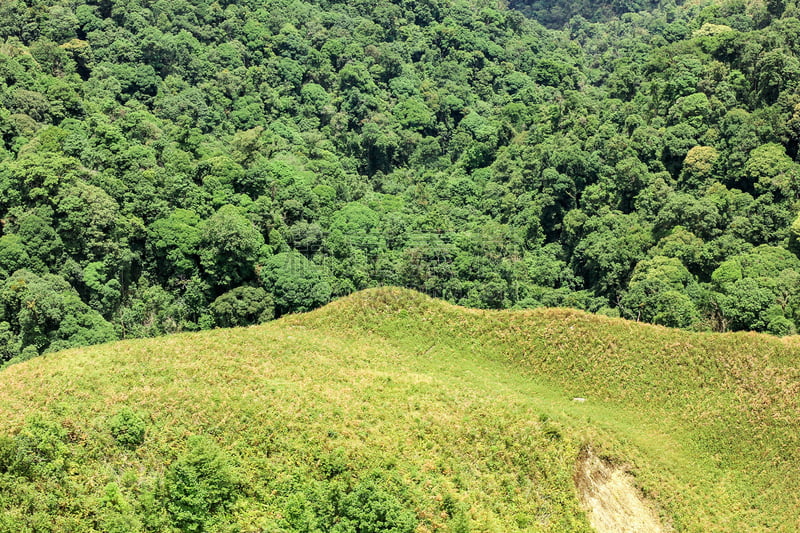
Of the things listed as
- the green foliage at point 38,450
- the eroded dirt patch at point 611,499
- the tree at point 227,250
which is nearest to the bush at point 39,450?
the green foliage at point 38,450

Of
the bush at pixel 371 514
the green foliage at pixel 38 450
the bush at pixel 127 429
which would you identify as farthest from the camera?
the bush at pixel 127 429

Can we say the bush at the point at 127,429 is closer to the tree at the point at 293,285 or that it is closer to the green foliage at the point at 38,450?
the green foliage at the point at 38,450

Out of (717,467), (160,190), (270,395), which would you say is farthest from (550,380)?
(160,190)

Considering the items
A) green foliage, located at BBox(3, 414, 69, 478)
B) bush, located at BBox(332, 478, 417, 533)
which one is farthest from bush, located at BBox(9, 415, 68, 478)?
bush, located at BBox(332, 478, 417, 533)

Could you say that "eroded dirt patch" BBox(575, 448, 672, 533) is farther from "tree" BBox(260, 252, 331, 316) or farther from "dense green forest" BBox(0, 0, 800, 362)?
"tree" BBox(260, 252, 331, 316)

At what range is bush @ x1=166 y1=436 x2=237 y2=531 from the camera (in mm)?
27594

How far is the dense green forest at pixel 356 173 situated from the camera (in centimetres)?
5294

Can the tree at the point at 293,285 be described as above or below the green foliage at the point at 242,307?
above

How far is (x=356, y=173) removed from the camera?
284 ft

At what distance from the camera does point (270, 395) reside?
34062 mm

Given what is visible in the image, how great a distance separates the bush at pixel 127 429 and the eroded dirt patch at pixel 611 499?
708 inches

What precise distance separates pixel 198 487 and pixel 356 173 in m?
61.6

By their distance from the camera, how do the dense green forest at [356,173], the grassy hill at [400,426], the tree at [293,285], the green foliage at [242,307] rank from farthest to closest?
the tree at [293,285] → the green foliage at [242,307] → the dense green forest at [356,173] → the grassy hill at [400,426]

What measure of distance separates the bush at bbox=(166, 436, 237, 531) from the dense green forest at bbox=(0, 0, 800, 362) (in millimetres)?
23412
